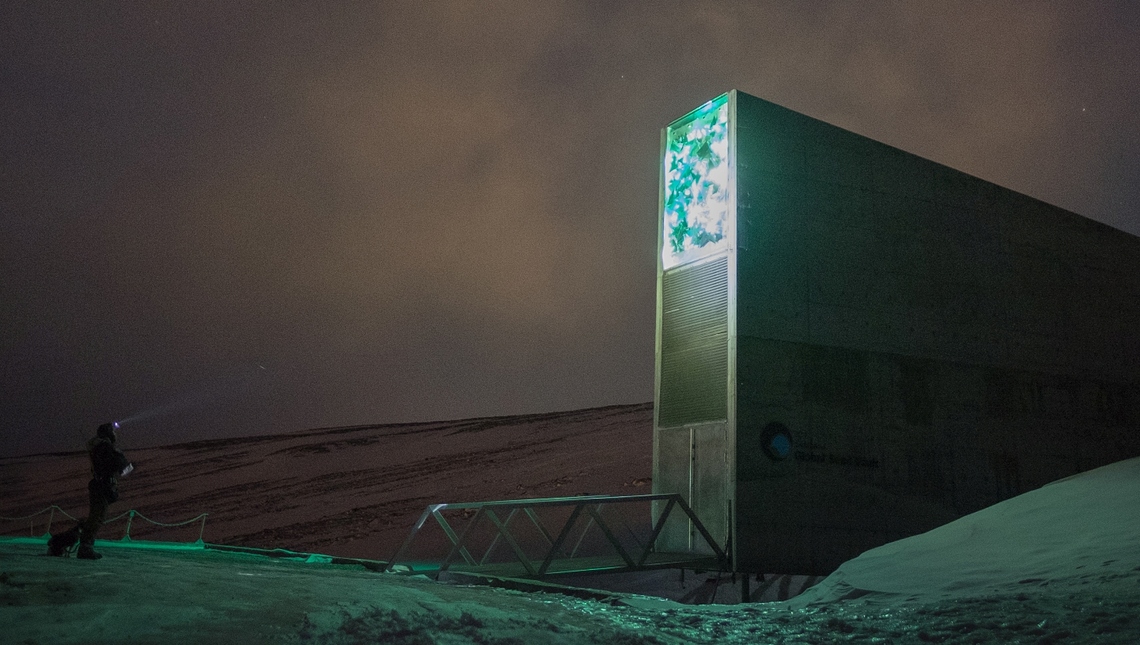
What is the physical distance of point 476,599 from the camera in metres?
6.62

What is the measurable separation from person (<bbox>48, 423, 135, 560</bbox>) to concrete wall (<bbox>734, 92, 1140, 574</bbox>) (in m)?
7.24

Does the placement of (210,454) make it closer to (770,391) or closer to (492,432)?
(492,432)

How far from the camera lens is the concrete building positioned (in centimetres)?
1156

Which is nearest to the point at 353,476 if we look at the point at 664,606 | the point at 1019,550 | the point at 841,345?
the point at 841,345

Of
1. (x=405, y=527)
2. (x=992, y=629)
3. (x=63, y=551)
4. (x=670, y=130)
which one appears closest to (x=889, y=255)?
(x=670, y=130)

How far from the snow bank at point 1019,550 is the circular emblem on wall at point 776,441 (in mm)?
2277

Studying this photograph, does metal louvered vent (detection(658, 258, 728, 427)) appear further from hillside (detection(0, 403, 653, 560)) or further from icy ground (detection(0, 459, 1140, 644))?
hillside (detection(0, 403, 653, 560))

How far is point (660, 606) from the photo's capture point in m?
7.25

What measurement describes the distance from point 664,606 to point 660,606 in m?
0.04

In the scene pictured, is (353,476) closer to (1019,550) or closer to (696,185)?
(696,185)

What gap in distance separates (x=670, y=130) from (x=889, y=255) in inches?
155

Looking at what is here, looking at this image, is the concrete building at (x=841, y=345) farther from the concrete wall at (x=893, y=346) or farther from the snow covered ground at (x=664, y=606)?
the snow covered ground at (x=664, y=606)

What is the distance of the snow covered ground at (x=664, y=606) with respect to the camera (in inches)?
182

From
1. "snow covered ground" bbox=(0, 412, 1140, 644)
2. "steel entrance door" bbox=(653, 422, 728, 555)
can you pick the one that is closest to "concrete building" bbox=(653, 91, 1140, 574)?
"steel entrance door" bbox=(653, 422, 728, 555)
